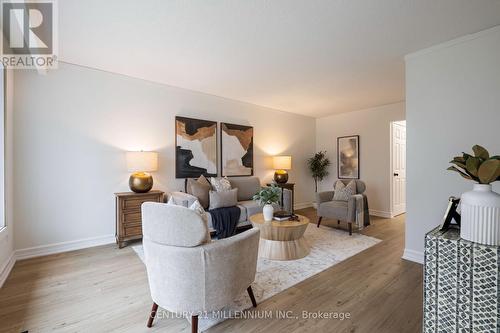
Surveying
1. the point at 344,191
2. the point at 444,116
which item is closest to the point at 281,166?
the point at 344,191

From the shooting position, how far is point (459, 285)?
4.05 ft

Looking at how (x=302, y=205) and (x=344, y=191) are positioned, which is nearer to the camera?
(x=344, y=191)

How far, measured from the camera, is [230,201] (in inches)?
143

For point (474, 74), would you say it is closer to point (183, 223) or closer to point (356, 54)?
point (356, 54)

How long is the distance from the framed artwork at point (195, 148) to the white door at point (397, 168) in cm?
394

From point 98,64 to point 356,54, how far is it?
3371 millimetres

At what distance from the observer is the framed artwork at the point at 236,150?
4426 mm

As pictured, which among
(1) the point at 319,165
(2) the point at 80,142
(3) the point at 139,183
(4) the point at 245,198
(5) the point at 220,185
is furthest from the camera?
(1) the point at 319,165

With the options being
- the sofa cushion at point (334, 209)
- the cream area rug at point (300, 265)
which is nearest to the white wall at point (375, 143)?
the sofa cushion at point (334, 209)

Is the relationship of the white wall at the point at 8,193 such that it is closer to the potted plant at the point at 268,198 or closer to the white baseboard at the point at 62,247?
the white baseboard at the point at 62,247

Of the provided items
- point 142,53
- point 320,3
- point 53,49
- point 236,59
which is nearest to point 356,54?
point 320,3

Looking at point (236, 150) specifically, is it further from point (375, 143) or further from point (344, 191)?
point (375, 143)

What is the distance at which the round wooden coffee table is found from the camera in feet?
8.83

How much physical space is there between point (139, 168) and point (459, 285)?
3.44 m
